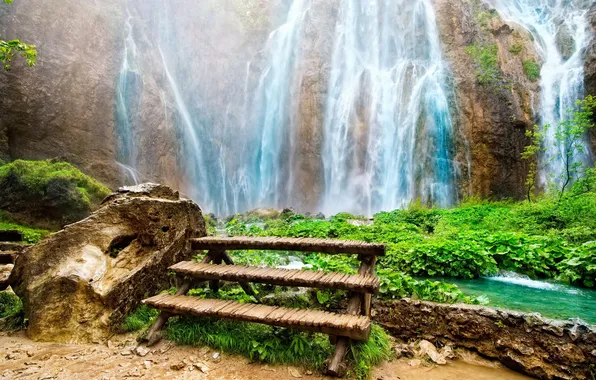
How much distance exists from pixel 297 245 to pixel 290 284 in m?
0.43

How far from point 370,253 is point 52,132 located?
21051 mm

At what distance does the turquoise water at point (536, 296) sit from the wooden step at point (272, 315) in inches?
113

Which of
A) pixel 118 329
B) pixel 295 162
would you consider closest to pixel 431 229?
pixel 118 329

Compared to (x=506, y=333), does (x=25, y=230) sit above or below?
above

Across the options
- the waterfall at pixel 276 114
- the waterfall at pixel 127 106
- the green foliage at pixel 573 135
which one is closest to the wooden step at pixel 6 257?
the waterfall at pixel 127 106

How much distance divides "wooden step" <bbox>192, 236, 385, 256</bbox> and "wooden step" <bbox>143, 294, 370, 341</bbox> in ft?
2.16

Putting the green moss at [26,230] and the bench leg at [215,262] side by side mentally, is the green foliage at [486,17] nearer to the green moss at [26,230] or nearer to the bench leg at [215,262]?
the bench leg at [215,262]

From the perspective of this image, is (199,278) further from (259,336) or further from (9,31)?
(9,31)

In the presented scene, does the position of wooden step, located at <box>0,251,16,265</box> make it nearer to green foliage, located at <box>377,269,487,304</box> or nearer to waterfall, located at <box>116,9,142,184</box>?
green foliage, located at <box>377,269,487,304</box>

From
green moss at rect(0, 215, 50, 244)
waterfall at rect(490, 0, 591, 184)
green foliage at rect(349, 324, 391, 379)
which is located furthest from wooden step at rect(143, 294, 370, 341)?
waterfall at rect(490, 0, 591, 184)

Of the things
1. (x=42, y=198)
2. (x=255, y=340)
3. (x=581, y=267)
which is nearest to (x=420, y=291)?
(x=255, y=340)

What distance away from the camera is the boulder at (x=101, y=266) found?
12.0 ft

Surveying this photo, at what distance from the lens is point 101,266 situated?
4.02 metres

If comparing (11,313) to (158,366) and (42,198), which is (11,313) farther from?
(42,198)
